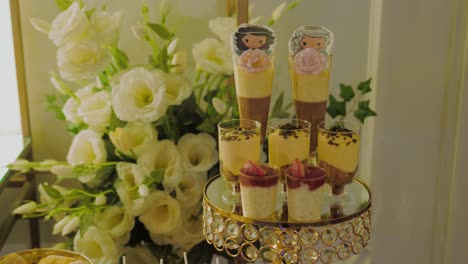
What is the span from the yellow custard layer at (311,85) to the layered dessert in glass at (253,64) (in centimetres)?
4

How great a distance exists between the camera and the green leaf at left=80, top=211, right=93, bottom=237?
3.48ft

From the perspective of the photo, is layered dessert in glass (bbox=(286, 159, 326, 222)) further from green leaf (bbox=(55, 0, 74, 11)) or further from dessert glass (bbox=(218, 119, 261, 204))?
green leaf (bbox=(55, 0, 74, 11))

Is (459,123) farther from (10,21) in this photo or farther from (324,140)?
(10,21)

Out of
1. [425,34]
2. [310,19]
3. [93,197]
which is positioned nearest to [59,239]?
[93,197]

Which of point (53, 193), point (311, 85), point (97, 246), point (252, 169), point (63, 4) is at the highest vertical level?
point (63, 4)

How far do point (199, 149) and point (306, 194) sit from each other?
303mm

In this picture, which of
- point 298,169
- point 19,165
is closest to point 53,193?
point 19,165

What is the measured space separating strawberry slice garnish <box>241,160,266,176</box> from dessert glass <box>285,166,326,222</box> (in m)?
0.04

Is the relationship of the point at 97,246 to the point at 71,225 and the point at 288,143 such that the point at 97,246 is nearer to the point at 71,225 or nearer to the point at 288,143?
the point at 71,225

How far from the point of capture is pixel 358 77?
1.33 meters

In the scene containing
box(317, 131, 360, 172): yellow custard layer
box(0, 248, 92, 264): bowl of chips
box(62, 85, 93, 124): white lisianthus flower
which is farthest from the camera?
box(62, 85, 93, 124): white lisianthus flower

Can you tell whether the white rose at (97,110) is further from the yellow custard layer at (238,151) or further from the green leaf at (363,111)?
the green leaf at (363,111)

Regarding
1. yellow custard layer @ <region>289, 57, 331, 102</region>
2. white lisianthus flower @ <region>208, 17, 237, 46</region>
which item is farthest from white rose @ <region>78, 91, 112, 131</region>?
yellow custard layer @ <region>289, 57, 331, 102</region>

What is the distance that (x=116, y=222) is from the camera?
1121 millimetres
